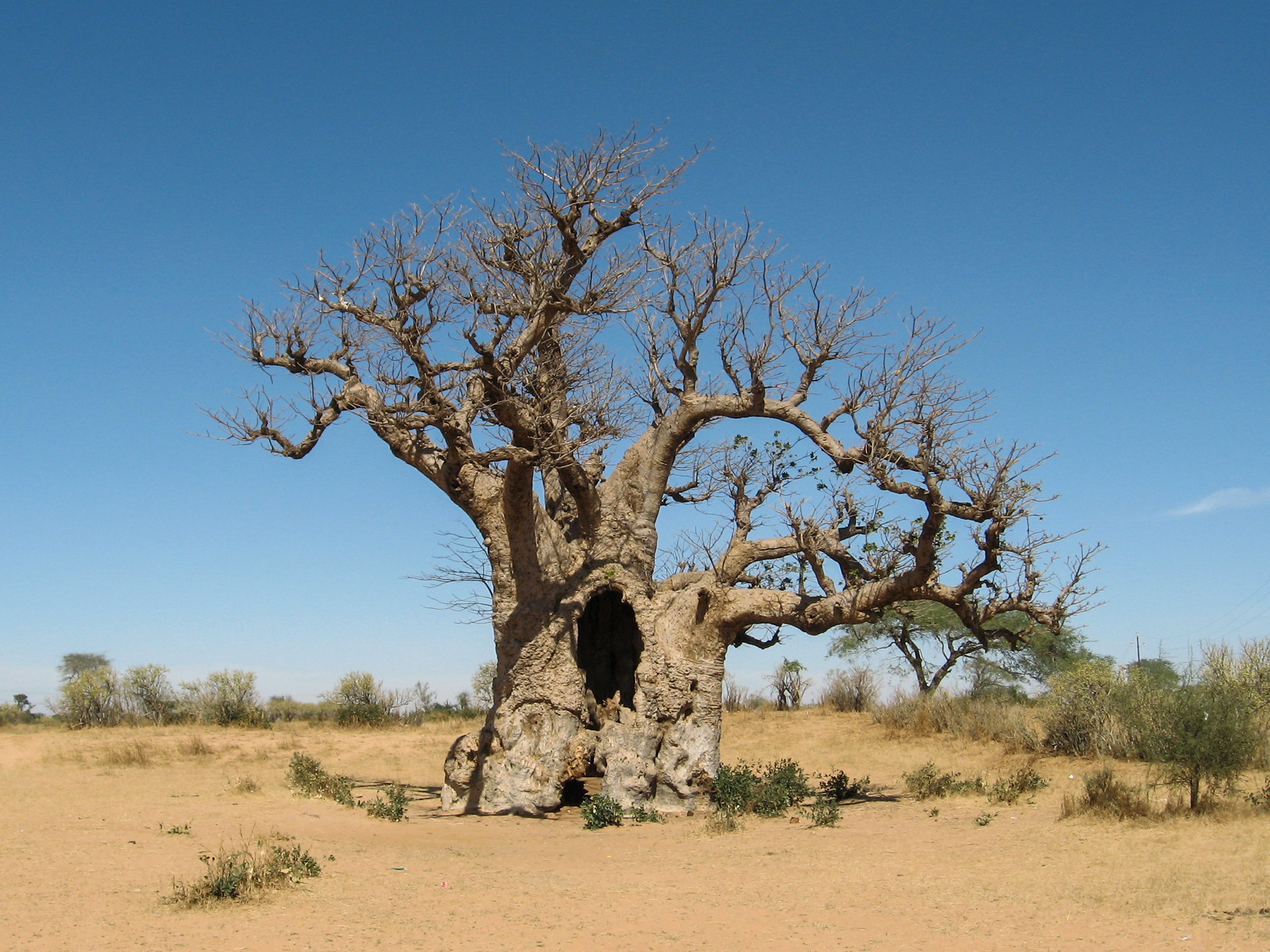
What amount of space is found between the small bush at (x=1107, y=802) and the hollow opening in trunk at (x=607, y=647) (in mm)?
5780

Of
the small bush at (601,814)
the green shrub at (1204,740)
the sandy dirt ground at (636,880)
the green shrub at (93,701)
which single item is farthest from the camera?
the green shrub at (93,701)

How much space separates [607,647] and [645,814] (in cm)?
356

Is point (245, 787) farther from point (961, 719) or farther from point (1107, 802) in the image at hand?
point (961, 719)

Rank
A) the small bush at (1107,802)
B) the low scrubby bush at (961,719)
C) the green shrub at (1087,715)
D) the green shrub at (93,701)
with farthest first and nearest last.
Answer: the green shrub at (93,701) < the low scrubby bush at (961,719) < the green shrub at (1087,715) < the small bush at (1107,802)

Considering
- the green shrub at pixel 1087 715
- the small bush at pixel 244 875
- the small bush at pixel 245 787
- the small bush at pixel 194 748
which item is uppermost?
the green shrub at pixel 1087 715

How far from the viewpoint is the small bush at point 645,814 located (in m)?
10.7

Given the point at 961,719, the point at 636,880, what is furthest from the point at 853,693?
the point at 636,880

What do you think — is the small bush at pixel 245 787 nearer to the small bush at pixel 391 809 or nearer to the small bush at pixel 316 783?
the small bush at pixel 316 783

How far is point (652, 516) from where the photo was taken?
12484 mm

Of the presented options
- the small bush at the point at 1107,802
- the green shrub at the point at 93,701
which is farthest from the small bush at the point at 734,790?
the green shrub at the point at 93,701

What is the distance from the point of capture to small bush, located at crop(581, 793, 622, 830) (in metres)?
10.5

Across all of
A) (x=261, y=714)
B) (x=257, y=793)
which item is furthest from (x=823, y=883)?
(x=261, y=714)

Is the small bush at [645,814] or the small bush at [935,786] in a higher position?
the small bush at [935,786]

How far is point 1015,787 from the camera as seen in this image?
38.1ft
